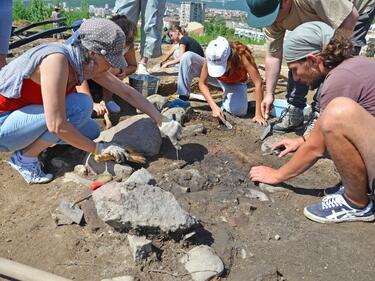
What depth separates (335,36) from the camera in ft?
8.04

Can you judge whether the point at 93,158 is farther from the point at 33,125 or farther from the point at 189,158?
the point at 189,158

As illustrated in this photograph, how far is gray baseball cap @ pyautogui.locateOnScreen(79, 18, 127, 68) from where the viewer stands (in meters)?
2.38

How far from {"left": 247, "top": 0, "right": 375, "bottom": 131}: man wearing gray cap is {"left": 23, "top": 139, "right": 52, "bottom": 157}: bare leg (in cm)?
178

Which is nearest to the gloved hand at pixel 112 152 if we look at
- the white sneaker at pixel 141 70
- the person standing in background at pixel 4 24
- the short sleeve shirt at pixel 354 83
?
the short sleeve shirt at pixel 354 83

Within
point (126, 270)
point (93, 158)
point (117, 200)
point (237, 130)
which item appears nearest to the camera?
point (126, 270)

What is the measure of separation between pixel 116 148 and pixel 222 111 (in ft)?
A: 5.37

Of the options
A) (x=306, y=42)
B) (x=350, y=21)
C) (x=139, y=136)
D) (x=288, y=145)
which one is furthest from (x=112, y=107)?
(x=350, y=21)

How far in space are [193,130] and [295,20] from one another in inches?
49.0

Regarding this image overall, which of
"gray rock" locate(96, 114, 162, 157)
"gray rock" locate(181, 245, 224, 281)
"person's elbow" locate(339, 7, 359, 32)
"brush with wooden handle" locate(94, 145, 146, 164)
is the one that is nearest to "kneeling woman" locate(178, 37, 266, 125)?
"gray rock" locate(96, 114, 162, 157)

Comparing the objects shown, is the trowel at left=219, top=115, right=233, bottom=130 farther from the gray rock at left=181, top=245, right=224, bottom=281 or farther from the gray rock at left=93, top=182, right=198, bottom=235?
the gray rock at left=181, top=245, right=224, bottom=281

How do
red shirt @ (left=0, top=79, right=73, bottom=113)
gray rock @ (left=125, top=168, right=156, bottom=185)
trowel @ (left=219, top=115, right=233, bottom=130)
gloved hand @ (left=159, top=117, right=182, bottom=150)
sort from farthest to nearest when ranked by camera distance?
trowel @ (left=219, top=115, right=233, bottom=130) < gloved hand @ (left=159, top=117, right=182, bottom=150) < red shirt @ (left=0, top=79, right=73, bottom=113) < gray rock @ (left=125, top=168, right=156, bottom=185)

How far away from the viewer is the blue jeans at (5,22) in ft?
11.1

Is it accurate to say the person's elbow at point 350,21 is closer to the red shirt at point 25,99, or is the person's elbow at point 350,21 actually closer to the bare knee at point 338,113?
the bare knee at point 338,113

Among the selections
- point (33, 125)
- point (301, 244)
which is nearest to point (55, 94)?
point (33, 125)
